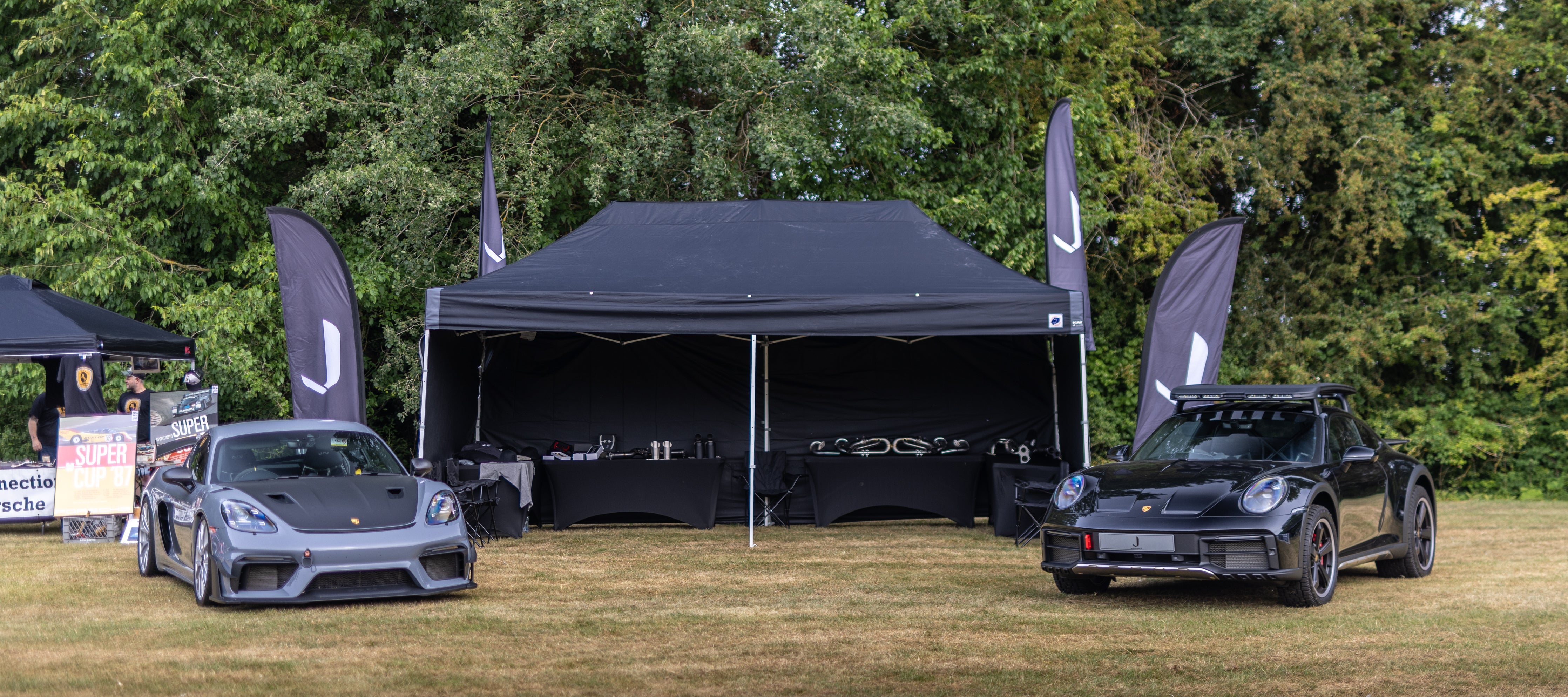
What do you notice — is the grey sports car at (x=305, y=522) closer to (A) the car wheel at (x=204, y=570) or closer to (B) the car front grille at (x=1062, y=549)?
(A) the car wheel at (x=204, y=570)

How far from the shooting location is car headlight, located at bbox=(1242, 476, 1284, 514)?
735cm

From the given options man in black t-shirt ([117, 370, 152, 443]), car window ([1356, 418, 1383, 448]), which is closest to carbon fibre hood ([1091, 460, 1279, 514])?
car window ([1356, 418, 1383, 448])

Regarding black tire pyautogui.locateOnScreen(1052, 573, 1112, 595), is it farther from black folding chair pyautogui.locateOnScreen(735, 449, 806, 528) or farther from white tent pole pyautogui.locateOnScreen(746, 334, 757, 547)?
black folding chair pyautogui.locateOnScreen(735, 449, 806, 528)

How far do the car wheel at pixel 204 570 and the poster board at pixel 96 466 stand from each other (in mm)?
4840

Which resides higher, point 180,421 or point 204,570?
point 180,421

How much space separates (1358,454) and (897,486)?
242 inches

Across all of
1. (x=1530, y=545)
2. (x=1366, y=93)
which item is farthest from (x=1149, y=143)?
(x=1530, y=545)

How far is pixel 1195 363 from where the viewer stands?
1188cm

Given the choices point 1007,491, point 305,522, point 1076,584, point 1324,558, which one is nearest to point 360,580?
point 305,522

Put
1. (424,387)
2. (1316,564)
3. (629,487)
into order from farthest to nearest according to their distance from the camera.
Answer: (629,487) < (424,387) < (1316,564)

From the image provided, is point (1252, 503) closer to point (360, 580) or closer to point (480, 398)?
point (360, 580)

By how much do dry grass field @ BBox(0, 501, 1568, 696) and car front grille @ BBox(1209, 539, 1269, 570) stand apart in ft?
1.01

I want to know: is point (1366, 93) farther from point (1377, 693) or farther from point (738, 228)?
point (1377, 693)

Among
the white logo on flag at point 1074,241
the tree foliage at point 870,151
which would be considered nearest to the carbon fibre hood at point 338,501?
the white logo on flag at point 1074,241
